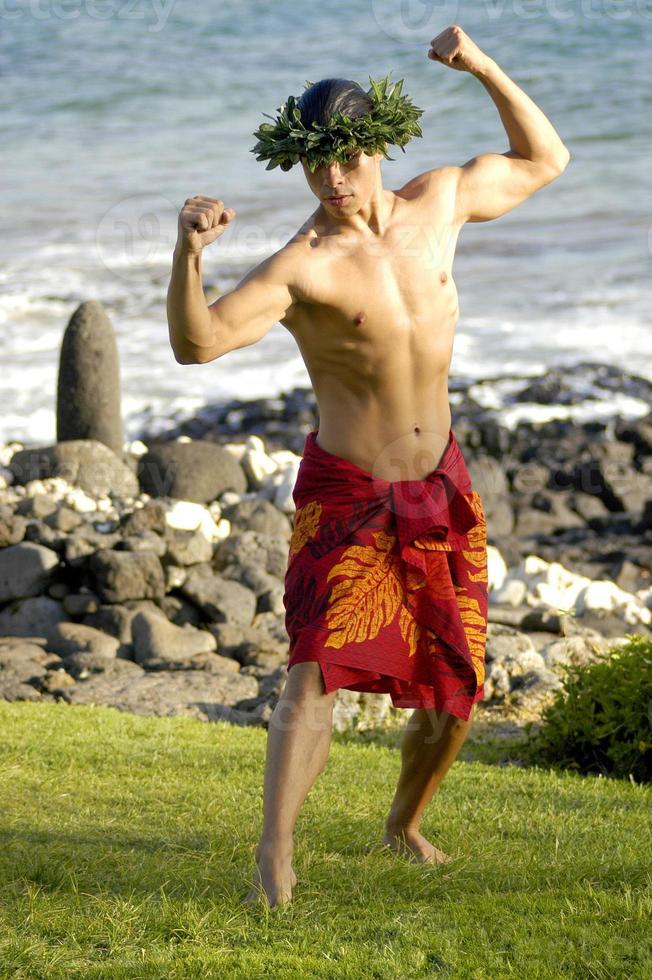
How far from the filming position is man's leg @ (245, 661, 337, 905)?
4.09 m

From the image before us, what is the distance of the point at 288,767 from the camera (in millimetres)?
4113

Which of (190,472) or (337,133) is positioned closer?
(337,133)

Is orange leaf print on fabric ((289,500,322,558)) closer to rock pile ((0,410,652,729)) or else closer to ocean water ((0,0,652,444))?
rock pile ((0,410,652,729))

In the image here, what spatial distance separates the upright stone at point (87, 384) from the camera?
440 inches

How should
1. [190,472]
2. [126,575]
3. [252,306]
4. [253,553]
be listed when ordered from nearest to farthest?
1. [252,306]
2. [126,575]
3. [253,553]
4. [190,472]

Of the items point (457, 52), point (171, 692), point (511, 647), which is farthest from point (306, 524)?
point (511, 647)

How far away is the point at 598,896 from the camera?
413 cm

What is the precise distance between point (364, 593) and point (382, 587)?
0.08m

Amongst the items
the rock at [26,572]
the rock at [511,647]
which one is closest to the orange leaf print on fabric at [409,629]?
the rock at [511,647]

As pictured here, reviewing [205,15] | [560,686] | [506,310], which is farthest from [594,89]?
[560,686]

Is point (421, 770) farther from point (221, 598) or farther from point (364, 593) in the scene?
point (221, 598)

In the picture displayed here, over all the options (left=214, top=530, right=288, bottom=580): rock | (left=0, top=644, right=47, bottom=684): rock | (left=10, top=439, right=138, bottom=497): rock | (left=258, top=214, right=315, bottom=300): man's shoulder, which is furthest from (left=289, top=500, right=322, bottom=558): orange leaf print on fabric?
(left=10, top=439, right=138, bottom=497): rock

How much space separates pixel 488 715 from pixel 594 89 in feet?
95.5

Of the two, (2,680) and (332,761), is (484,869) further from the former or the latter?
(2,680)
